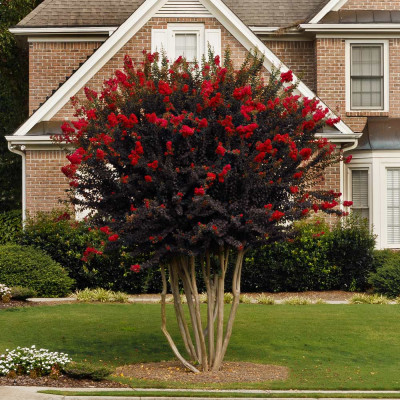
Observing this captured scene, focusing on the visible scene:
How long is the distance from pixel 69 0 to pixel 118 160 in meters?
14.1

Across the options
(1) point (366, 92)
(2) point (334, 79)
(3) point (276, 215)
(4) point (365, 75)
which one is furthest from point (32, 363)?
(4) point (365, 75)

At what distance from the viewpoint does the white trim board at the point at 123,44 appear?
2027cm

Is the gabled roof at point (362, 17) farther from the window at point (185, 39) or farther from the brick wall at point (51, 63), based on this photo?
the brick wall at point (51, 63)

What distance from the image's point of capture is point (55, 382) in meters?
10.2

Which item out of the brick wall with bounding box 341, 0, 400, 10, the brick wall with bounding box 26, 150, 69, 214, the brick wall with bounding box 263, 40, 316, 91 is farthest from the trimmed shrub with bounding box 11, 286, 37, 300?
the brick wall with bounding box 341, 0, 400, 10

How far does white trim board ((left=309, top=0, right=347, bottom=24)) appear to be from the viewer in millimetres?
22078

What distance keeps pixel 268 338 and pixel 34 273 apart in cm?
631

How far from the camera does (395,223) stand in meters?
21.6

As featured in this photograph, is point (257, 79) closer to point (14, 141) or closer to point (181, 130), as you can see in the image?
point (181, 130)

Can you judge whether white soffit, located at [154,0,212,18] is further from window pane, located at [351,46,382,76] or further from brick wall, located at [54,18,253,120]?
window pane, located at [351,46,382,76]

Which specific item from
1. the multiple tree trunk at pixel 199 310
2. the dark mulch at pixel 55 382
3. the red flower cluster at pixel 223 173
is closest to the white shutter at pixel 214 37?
the multiple tree trunk at pixel 199 310

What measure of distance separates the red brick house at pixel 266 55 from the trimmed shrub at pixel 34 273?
2.78 meters

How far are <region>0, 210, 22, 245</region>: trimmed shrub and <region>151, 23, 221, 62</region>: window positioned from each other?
5653 millimetres

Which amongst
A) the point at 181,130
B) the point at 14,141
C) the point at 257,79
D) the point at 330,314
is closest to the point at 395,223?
the point at 330,314
